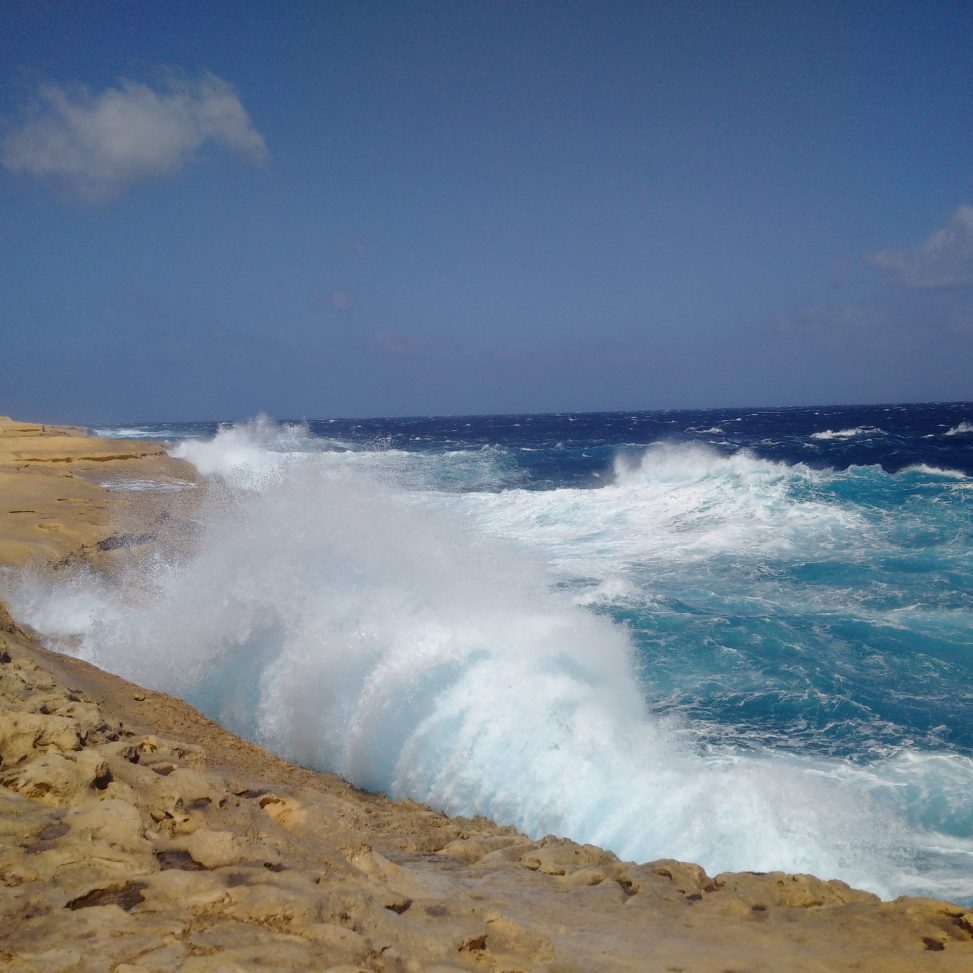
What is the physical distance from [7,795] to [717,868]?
4875 millimetres

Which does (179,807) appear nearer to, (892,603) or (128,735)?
(128,735)

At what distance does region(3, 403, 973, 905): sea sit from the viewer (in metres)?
5.87

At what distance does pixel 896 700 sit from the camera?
7664mm

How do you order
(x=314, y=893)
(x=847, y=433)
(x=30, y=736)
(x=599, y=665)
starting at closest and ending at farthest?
(x=314, y=893), (x=30, y=736), (x=599, y=665), (x=847, y=433)

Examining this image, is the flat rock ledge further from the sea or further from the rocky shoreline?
the sea

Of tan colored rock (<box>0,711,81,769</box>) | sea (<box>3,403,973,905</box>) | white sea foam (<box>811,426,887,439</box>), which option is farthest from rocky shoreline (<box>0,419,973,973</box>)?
white sea foam (<box>811,426,887,439</box>)

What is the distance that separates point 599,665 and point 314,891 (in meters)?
Answer: 5.65

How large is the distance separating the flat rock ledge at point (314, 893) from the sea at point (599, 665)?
171 cm

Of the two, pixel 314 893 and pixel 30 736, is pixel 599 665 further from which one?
pixel 30 736

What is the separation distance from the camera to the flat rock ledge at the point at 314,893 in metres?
2.44

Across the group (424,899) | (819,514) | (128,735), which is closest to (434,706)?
(128,735)

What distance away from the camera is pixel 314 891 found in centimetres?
287

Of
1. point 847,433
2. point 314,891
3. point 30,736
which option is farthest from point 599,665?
point 847,433

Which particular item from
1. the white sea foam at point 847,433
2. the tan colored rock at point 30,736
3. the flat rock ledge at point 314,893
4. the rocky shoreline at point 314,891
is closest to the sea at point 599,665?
the rocky shoreline at point 314,891
